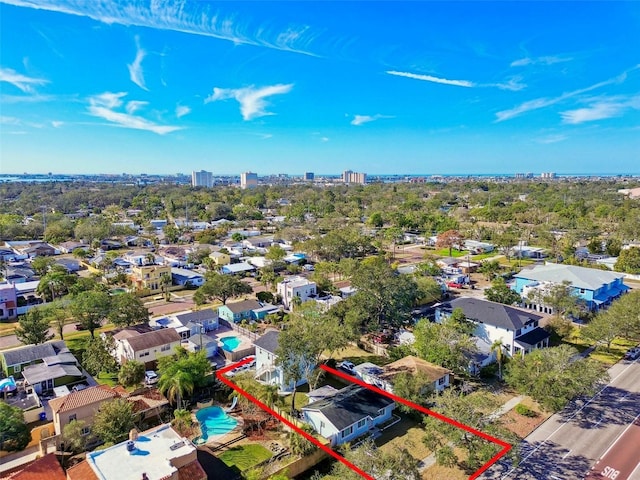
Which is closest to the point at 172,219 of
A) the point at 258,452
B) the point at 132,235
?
the point at 132,235

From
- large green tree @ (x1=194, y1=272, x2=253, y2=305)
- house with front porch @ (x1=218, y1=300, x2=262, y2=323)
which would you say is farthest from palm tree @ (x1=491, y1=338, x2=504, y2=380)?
large green tree @ (x1=194, y1=272, x2=253, y2=305)

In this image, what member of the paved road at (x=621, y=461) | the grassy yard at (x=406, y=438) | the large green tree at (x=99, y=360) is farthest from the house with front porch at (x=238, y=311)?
the paved road at (x=621, y=461)

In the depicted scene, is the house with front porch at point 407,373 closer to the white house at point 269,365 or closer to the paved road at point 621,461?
the white house at point 269,365

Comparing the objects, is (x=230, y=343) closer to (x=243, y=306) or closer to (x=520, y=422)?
(x=243, y=306)

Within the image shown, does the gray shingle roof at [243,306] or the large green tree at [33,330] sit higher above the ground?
the large green tree at [33,330]

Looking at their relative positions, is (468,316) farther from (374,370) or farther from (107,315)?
(107,315)

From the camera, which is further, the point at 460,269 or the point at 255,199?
the point at 255,199

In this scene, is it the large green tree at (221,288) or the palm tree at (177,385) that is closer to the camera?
the palm tree at (177,385)
